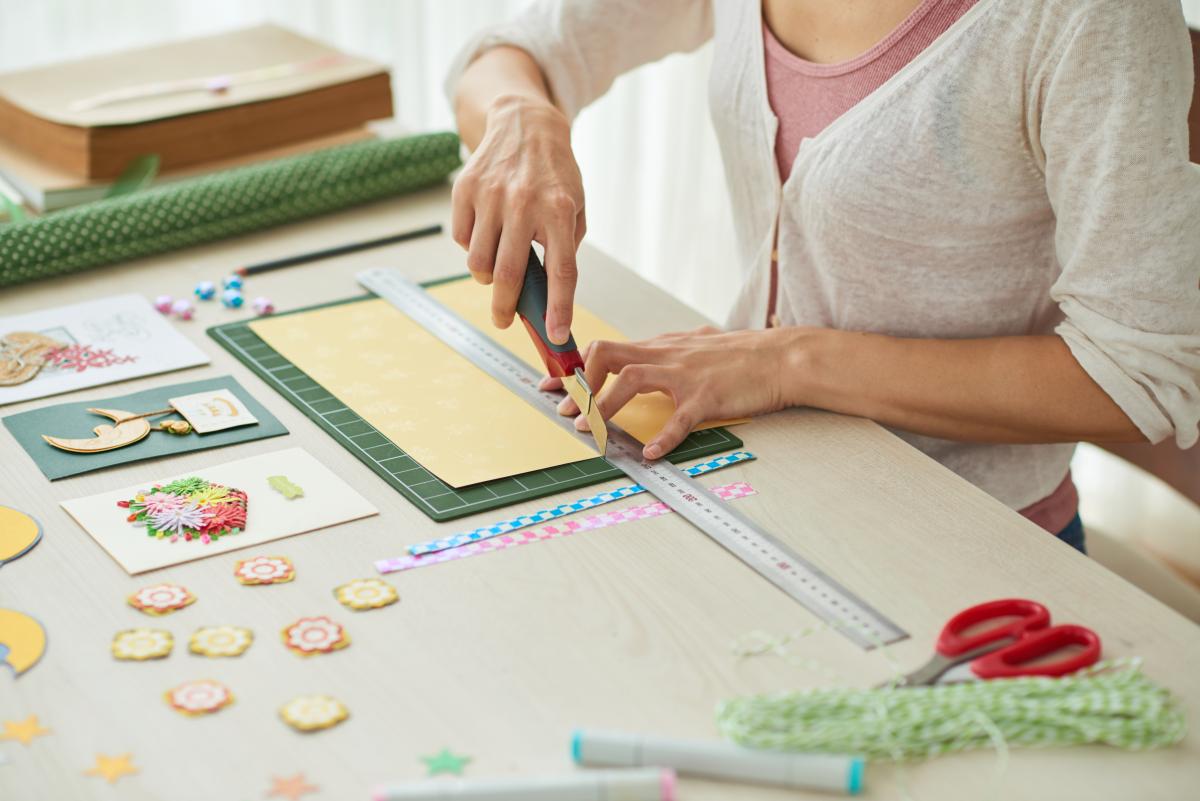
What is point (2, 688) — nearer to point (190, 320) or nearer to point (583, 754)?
point (583, 754)

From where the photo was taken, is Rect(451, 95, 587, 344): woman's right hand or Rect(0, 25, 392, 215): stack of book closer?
Rect(451, 95, 587, 344): woman's right hand

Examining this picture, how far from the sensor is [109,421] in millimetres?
1006

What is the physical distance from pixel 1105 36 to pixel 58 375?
2.77ft

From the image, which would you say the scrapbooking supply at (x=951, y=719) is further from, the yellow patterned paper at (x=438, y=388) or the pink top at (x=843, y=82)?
the pink top at (x=843, y=82)

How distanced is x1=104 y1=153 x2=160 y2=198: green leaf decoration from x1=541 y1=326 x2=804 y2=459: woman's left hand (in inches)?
24.2

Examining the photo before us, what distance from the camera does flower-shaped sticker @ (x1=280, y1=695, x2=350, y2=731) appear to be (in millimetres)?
702

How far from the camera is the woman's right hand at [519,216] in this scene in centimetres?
101

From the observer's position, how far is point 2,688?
73 cm

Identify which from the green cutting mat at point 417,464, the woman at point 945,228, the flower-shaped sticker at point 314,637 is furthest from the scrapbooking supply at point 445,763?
the woman at point 945,228

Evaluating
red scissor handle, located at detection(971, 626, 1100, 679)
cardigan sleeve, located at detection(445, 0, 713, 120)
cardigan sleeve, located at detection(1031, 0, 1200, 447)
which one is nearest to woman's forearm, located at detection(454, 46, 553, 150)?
cardigan sleeve, located at detection(445, 0, 713, 120)

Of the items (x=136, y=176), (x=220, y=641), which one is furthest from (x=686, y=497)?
(x=136, y=176)

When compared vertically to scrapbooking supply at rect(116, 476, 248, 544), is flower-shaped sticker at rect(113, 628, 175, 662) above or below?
below

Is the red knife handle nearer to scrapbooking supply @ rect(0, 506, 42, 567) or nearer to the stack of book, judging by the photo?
scrapbooking supply @ rect(0, 506, 42, 567)

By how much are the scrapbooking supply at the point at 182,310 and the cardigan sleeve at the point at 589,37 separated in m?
0.41
